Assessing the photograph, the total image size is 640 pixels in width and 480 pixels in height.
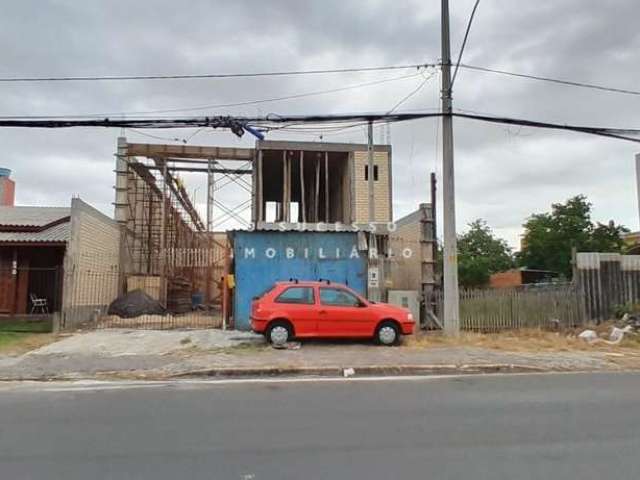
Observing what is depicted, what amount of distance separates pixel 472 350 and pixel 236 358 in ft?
17.8

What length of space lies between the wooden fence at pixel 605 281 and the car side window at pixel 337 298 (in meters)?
7.81

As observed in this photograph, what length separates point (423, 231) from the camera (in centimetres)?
1922

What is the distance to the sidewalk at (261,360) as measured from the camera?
11.1 m

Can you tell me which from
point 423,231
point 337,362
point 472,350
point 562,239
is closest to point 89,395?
point 337,362

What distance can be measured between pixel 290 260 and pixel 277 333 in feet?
15.5

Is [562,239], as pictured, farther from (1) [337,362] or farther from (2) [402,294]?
(1) [337,362]

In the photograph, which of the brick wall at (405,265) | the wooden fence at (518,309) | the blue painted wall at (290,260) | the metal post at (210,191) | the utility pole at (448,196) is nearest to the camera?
the utility pole at (448,196)

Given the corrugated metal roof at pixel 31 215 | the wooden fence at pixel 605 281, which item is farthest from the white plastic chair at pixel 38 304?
the wooden fence at pixel 605 281

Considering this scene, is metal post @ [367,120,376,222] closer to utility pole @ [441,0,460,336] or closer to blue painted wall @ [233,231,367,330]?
blue painted wall @ [233,231,367,330]

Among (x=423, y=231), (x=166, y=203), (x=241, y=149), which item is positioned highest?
(x=241, y=149)

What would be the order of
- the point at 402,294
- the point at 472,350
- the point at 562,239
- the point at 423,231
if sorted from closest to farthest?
the point at 472,350 → the point at 402,294 → the point at 423,231 → the point at 562,239

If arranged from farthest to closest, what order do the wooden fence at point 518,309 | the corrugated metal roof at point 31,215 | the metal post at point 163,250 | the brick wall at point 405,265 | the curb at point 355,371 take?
the metal post at point 163,250, the corrugated metal roof at point 31,215, the brick wall at point 405,265, the wooden fence at point 518,309, the curb at point 355,371

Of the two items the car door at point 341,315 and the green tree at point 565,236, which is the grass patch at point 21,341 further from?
the green tree at point 565,236

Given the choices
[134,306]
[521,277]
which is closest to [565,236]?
[521,277]
